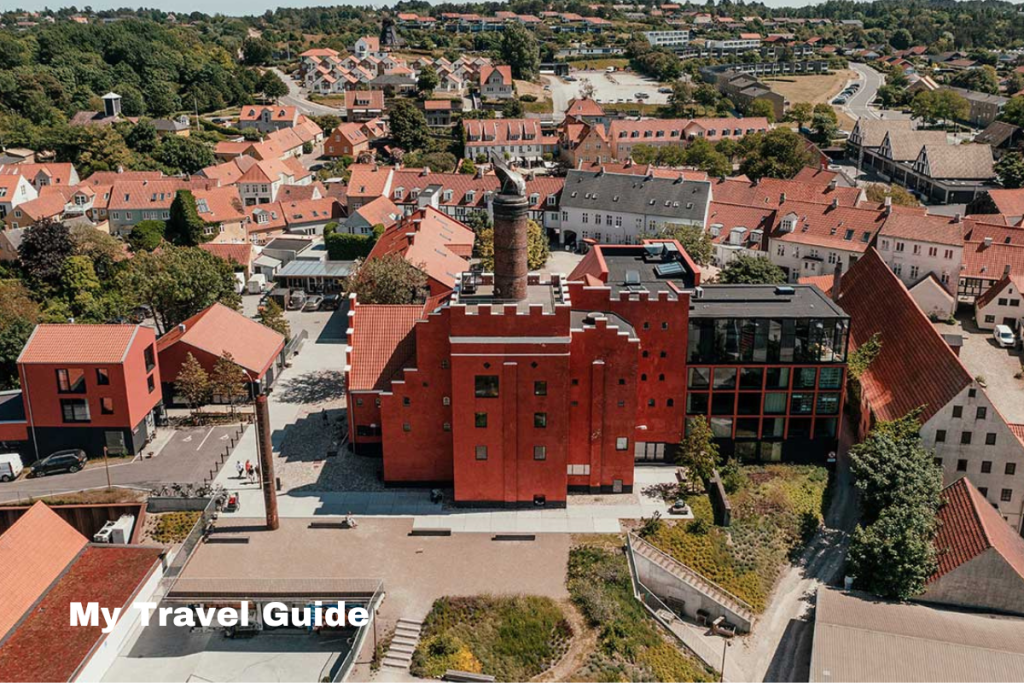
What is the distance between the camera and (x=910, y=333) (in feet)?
170

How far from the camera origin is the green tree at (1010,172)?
10238cm

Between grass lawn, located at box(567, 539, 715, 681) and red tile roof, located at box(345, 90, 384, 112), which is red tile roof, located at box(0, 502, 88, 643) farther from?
red tile roof, located at box(345, 90, 384, 112)

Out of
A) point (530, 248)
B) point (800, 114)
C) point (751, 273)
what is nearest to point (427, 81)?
point (800, 114)

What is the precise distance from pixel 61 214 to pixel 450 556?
76.5 meters

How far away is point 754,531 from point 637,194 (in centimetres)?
4945

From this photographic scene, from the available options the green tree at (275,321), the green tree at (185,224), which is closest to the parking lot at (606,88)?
the green tree at (185,224)

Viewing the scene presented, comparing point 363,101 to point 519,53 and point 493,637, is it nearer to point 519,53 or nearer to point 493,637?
point 519,53

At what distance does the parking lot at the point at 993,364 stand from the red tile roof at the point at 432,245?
36.5m

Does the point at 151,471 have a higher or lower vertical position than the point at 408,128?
lower

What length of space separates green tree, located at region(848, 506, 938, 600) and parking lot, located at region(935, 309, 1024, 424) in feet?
59.7

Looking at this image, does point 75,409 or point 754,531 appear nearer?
point 754,531

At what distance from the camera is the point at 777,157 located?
369 feet

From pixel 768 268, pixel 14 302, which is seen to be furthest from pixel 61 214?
pixel 768 268

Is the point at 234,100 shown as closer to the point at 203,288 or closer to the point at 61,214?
the point at 61,214
